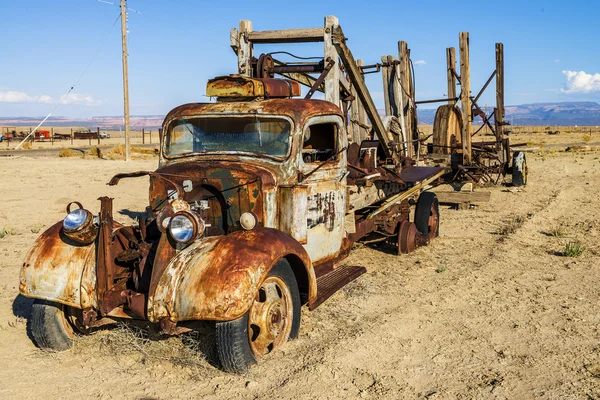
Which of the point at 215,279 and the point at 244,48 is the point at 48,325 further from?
the point at 244,48

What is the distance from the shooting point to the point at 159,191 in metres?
5.91

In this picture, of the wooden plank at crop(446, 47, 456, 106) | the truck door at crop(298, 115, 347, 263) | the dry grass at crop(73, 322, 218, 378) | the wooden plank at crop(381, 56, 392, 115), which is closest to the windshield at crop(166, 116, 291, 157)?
the truck door at crop(298, 115, 347, 263)

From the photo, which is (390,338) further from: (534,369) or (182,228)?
(182,228)

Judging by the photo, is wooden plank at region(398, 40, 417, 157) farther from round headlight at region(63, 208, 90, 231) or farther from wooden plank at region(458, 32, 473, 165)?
round headlight at region(63, 208, 90, 231)

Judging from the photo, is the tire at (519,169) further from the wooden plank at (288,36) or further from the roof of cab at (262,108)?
the roof of cab at (262,108)

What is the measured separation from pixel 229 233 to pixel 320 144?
218 cm

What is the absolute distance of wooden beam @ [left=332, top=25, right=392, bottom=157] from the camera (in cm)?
756

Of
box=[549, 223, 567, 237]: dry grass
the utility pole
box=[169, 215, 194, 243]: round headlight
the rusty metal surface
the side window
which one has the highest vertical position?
the utility pole

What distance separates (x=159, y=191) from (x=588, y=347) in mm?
4005

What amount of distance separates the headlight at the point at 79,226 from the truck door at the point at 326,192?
1977 mm

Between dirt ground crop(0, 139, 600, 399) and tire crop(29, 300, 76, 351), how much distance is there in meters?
0.10

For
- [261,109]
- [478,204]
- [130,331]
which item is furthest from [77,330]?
[478,204]

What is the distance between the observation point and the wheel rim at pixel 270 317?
490 cm

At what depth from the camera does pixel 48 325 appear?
5.23 meters
